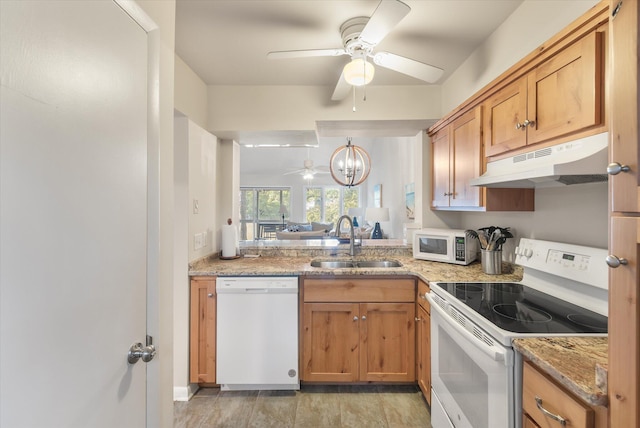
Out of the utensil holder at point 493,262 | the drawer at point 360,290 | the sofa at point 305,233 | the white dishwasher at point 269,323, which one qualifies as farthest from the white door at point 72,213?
the sofa at point 305,233

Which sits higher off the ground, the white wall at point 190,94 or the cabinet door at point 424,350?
the white wall at point 190,94

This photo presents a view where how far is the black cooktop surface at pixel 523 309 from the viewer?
3.56ft

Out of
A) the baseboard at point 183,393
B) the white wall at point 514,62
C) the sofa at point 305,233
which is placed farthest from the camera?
the sofa at point 305,233

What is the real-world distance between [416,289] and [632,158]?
65.6 inches

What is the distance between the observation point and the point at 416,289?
2.09 metres

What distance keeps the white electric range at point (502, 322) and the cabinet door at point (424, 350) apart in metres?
0.20

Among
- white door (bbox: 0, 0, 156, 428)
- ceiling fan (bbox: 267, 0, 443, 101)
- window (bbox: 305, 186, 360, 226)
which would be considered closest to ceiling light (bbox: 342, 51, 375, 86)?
ceiling fan (bbox: 267, 0, 443, 101)

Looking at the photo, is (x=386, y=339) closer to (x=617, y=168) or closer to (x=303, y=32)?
(x=617, y=168)

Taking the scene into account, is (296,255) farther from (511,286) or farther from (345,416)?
(511,286)

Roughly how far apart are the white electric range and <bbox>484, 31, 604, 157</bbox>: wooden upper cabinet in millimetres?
537

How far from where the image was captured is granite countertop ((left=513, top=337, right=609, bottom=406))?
68cm

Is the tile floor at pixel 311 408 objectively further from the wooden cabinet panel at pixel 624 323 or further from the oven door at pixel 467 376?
the wooden cabinet panel at pixel 624 323

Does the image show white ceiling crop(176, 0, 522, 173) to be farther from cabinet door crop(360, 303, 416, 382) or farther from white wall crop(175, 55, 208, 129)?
cabinet door crop(360, 303, 416, 382)

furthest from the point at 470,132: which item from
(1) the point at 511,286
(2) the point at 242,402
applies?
(2) the point at 242,402
